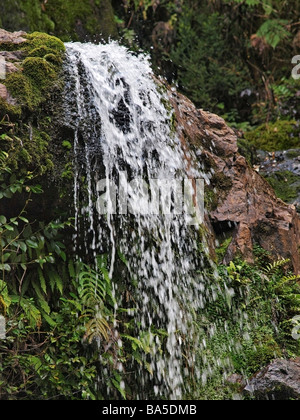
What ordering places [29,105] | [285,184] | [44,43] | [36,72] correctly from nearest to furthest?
1. [29,105]
2. [36,72]
3. [44,43]
4. [285,184]

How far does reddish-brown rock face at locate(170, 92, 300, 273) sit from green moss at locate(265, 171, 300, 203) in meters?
0.91

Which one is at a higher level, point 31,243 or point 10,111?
point 10,111

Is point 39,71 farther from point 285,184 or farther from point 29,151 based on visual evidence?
point 285,184

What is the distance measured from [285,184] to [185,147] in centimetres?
223

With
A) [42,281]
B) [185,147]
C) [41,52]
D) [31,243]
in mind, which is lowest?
[42,281]

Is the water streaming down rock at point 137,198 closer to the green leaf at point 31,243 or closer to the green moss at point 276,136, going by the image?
the green leaf at point 31,243

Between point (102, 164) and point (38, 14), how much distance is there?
151 inches

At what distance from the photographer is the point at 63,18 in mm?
7180

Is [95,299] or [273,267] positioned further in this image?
[273,267]

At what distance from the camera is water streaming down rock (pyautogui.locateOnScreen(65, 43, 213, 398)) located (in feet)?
13.0

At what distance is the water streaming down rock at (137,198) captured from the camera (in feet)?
13.0

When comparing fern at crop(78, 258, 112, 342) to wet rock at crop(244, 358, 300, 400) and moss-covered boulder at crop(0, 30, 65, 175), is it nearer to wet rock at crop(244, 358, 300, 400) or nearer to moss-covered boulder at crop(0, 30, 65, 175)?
moss-covered boulder at crop(0, 30, 65, 175)

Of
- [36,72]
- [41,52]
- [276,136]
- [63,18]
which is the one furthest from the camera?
[276,136]

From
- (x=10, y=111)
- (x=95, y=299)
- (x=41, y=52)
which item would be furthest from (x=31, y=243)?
(x=41, y=52)
